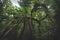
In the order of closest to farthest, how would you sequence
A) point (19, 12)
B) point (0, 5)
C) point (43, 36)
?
point (43, 36) < point (19, 12) < point (0, 5)

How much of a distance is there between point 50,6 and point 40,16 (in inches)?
49.2

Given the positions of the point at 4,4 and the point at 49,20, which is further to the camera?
the point at 4,4

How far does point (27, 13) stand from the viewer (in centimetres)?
1486

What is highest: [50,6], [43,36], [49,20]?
[50,6]

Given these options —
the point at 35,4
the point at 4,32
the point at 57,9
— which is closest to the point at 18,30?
the point at 4,32

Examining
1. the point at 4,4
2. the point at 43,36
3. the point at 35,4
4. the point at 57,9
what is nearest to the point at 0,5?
the point at 4,4

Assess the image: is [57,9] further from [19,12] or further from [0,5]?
[0,5]

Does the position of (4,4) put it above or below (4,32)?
above

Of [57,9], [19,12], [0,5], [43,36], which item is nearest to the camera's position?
[57,9]

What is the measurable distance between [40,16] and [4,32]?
280 centimetres

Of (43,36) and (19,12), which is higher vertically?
(19,12)

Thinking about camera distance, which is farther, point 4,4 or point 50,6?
point 4,4

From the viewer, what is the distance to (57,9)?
493 inches

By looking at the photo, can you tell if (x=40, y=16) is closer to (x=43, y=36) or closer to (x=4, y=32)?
(x=43, y=36)
